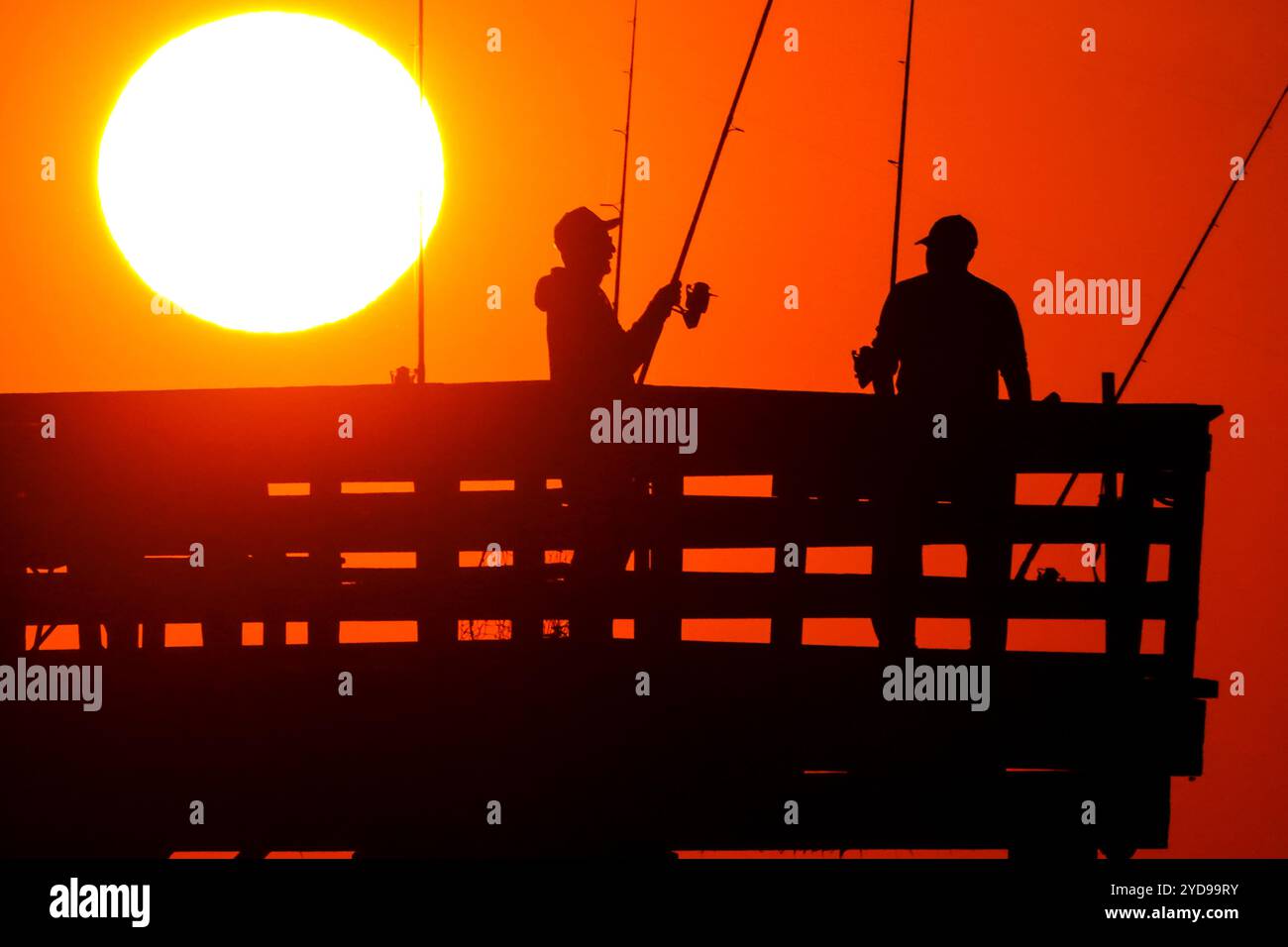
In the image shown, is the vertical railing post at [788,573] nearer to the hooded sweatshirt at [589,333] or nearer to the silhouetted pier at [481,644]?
the silhouetted pier at [481,644]

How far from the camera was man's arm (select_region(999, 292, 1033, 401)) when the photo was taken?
24.9 feet

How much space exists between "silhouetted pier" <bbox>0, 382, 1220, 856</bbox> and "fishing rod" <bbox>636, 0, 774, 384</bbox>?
2.65ft

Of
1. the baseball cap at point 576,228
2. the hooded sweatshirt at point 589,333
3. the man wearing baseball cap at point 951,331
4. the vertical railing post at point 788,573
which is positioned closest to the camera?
the vertical railing post at point 788,573

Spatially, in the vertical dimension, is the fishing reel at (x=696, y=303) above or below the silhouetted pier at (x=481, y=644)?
above

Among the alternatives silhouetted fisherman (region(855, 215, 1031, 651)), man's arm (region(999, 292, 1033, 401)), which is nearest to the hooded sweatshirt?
silhouetted fisherman (region(855, 215, 1031, 651))

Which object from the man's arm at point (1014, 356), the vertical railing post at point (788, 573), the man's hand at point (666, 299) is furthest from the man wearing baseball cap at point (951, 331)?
the vertical railing post at point (788, 573)

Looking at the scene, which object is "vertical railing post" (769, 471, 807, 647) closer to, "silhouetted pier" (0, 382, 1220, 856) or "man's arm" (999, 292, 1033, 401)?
"silhouetted pier" (0, 382, 1220, 856)

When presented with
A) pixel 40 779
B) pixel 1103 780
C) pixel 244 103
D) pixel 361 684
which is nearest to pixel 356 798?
pixel 361 684

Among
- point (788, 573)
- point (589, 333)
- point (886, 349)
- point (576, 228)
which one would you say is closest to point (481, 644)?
point (788, 573)

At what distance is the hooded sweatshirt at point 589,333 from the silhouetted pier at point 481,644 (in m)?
0.72

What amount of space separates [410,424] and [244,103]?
11905 mm

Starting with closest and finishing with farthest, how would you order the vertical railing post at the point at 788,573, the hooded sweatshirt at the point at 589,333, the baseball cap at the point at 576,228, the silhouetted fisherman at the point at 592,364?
1. the silhouetted fisherman at the point at 592,364
2. the vertical railing post at the point at 788,573
3. the hooded sweatshirt at the point at 589,333
4. the baseball cap at the point at 576,228

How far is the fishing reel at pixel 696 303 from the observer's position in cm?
702
